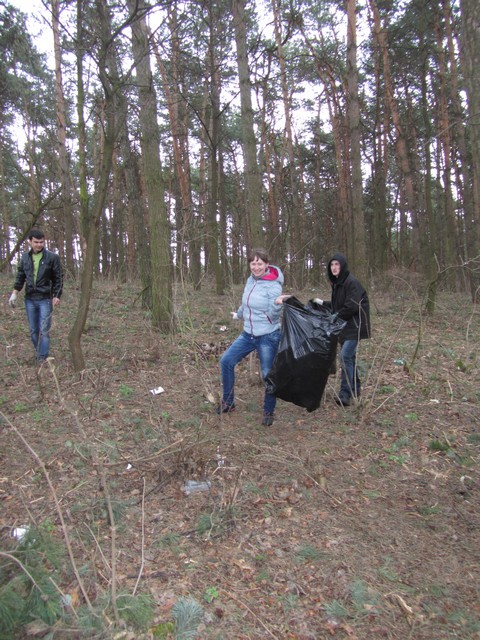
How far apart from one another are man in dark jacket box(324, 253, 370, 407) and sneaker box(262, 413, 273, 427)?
2.75ft

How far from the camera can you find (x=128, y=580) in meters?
2.30

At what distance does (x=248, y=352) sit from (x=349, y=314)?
1.10 metres

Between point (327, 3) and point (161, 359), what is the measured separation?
12.2 m

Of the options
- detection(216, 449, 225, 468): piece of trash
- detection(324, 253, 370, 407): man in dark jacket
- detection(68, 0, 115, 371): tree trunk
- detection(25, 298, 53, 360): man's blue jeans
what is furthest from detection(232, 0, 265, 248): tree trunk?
detection(216, 449, 225, 468): piece of trash

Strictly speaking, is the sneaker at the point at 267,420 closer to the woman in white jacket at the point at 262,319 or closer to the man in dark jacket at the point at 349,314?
the woman in white jacket at the point at 262,319

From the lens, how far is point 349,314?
4332 mm

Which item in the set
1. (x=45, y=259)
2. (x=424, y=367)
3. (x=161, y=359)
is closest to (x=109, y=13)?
(x=45, y=259)

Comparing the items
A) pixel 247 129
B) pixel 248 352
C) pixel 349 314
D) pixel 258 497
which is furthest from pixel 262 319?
pixel 247 129

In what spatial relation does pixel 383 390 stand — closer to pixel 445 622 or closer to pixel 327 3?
pixel 445 622

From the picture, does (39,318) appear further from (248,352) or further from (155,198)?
(248,352)

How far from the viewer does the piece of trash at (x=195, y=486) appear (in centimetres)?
314

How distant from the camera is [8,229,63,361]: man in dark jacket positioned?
17.4ft

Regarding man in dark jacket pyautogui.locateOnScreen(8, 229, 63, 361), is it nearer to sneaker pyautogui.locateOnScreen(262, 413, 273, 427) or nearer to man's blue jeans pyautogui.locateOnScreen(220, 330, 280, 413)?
man's blue jeans pyautogui.locateOnScreen(220, 330, 280, 413)

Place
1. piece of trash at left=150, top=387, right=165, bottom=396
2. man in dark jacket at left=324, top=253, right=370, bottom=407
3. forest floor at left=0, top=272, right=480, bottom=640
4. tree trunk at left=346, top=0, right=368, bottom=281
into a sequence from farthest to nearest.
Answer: tree trunk at left=346, top=0, right=368, bottom=281 < piece of trash at left=150, top=387, right=165, bottom=396 < man in dark jacket at left=324, top=253, right=370, bottom=407 < forest floor at left=0, top=272, right=480, bottom=640
